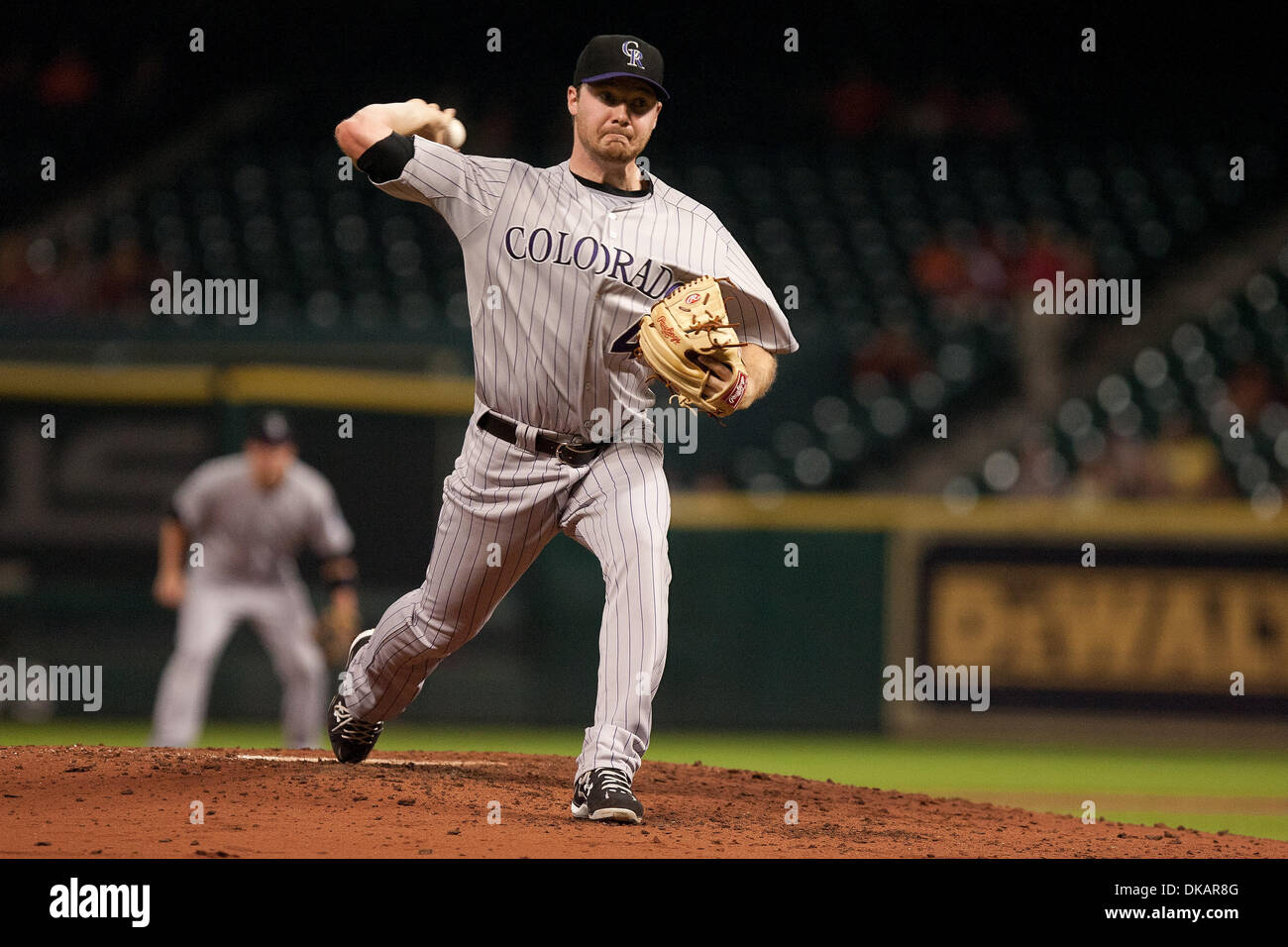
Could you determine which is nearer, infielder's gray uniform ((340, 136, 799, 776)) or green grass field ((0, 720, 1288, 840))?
infielder's gray uniform ((340, 136, 799, 776))

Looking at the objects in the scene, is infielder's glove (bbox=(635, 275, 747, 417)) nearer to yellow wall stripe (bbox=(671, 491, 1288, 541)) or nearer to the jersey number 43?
the jersey number 43

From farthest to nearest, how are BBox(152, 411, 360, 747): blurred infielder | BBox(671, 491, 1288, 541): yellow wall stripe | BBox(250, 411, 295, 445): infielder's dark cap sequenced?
BBox(671, 491, 1288, 541): yellow wall stripe, BBox(250, 411, 295, 445): infielder's dark cap, BBox(152, 411, 360, 747): blurred infielder

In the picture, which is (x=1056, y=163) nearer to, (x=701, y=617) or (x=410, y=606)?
(x=701, y=617)

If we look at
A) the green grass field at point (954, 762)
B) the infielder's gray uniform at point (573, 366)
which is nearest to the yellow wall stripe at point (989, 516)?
the green grass field at point (954, 762)

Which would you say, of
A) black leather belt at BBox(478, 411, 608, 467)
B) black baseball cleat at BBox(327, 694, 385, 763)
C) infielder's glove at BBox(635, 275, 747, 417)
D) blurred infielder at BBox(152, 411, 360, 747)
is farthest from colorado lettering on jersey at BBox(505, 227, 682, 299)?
blurred infielder at BBox(152, 411, 360, 747)

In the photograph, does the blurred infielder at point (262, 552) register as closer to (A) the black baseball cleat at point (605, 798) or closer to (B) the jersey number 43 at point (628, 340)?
(B) the jersey number 43 at point (628, 340)

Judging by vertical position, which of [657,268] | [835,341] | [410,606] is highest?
[835,341]

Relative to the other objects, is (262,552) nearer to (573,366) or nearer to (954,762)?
(954,762)

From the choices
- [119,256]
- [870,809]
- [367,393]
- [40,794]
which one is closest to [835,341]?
[367,393]
